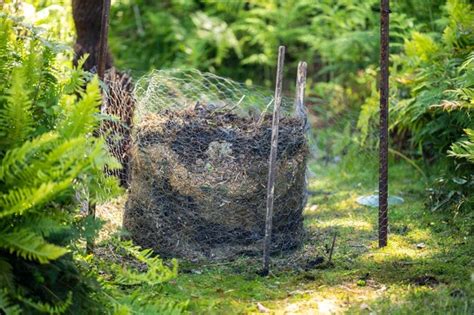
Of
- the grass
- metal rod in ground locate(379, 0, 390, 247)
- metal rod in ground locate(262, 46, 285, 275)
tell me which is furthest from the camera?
metal rod in ground locate(379, 0, 390, 247)

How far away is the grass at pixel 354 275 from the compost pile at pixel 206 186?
192 mm

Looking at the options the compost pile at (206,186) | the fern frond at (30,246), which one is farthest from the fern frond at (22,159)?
the compost pile at (206,186)

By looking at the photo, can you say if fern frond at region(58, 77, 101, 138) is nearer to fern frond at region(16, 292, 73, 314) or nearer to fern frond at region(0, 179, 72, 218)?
fern frond at region(0, 179, 72, 218)

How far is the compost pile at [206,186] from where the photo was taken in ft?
15.8

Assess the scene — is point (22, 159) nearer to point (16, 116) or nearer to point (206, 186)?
point (16, 116)

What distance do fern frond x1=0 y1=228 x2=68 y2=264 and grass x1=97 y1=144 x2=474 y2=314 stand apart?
1074mm

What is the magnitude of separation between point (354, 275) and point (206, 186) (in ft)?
3.66

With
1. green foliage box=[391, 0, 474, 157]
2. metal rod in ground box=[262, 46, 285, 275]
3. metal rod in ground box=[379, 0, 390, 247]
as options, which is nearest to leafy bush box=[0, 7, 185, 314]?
metal rod in ground box=[262, 46, 285, 275]

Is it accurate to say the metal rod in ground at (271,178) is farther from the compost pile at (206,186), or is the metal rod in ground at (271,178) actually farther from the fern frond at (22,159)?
the fern frond at (22,159)

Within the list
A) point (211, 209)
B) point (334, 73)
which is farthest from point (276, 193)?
point (334, 73)

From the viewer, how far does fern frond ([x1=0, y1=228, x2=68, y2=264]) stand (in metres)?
3.07

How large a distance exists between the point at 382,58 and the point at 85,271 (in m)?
2.36

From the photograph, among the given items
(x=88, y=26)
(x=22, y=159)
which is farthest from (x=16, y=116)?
(x=88, y=26)

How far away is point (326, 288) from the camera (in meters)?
4.26
